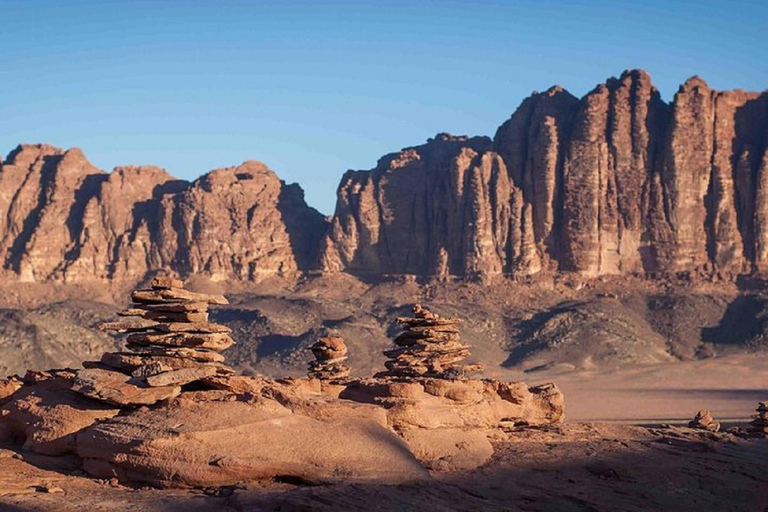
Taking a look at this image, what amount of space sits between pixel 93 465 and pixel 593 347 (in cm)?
7566

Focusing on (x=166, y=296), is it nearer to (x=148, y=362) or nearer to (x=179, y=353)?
(x=179, y=353)

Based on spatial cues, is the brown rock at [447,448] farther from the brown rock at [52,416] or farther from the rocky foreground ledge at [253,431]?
the brown rock at [52,416]

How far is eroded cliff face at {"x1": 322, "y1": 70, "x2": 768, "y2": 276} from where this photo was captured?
4109 inches

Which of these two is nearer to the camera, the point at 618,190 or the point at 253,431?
the point at 253,431

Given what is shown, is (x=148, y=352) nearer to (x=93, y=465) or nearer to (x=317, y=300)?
(x=93, y=465)

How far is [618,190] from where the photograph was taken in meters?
106

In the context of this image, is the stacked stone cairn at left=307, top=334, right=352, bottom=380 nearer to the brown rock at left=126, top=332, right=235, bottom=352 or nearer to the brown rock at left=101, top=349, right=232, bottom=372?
the brown rock at left=126, top=332, right=235, bottom=352

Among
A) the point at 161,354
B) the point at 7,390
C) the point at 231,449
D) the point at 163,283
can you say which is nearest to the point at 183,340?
the point at 161,354

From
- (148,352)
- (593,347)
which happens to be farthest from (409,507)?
(593,347)

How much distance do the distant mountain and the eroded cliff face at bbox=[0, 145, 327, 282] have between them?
0.59ft

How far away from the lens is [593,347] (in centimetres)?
8900

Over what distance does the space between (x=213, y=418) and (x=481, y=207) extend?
93123 mm

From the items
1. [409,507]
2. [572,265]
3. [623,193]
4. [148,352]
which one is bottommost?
[409,507]

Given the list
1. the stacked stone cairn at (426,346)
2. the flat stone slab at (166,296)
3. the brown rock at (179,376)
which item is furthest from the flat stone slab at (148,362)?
the stacked stone cairn at (426,346)
